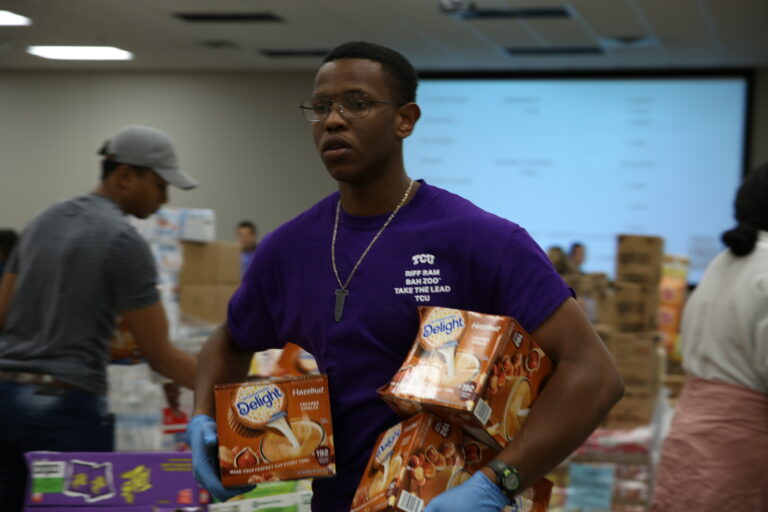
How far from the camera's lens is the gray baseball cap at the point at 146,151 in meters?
2.65

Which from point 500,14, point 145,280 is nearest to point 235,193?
point 500,14

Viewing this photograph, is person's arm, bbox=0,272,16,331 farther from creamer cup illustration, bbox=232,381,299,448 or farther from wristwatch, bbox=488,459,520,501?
wristwatch, bbox=488,459,520,501

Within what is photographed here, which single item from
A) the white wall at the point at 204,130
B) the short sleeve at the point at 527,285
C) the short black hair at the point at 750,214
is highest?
the white wall at the point at 204,130

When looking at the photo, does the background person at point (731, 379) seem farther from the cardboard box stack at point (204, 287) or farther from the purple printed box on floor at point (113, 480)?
the cardboard box stack at point (204, 287)

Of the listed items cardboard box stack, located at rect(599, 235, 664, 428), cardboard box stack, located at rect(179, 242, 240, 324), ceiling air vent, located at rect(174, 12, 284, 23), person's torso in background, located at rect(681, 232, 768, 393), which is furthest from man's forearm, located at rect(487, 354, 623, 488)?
ceiling air vent, located at rect(174, 12, 284, 23)

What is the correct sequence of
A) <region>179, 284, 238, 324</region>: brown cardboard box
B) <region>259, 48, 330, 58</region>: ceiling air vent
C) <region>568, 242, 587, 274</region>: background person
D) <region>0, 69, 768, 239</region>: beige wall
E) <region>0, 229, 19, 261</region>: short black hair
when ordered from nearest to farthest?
<region>179, 284, 238, 324</region>: brown cardboard box → <region>0, 229, 19, 261</region>: short black hair → <region>568, 242, 587, 274</region>: background person → <region>259, 48, 330, 58</region>: ceiling air vent → <region>0, 69, 768, 239</region>: beige wall

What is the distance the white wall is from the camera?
1205cm

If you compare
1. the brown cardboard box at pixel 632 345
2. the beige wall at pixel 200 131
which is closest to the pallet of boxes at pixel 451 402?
the brown cardboard box at pixel 632 345

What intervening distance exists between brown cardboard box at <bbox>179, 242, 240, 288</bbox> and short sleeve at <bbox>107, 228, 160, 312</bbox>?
58.7 inches

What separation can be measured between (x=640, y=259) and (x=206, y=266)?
7.30 feet

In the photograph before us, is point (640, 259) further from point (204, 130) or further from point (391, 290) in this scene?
point (204, 130)

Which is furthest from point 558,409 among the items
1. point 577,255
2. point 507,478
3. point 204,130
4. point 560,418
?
point 204,130

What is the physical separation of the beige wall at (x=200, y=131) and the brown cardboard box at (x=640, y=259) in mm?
7272

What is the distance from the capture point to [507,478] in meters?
1.30
